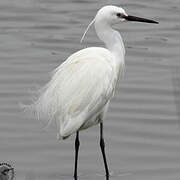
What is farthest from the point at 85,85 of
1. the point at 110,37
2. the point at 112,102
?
the point at 112,102

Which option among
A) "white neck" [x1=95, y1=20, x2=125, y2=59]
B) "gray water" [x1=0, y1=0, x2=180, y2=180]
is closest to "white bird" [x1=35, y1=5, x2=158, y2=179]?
"white neck" [x1=95, y1=20, x2=125, y2=59]

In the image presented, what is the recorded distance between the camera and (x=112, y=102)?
36.1 ft

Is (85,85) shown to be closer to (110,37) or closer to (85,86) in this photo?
(85,86)

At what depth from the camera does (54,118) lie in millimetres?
8688

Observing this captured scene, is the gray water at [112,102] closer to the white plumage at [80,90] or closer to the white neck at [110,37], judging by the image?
the white plumage at [80,90]

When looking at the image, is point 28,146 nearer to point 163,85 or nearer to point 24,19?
point 163,85

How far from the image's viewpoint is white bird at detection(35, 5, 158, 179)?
27.9 feet

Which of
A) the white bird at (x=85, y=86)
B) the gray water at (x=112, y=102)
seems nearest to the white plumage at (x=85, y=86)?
the white bird at (x=85, y=86)

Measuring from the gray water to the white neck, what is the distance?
1072 millimetres

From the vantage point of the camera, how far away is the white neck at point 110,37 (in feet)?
28.9

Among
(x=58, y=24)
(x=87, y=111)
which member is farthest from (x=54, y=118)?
(x=58, y=24)

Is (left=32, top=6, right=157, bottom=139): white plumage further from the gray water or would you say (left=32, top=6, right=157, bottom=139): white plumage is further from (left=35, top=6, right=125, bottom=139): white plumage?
the gray water

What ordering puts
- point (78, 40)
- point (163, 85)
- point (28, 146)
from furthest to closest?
point (78, 40) < point (163, 85) < point (28, 146)

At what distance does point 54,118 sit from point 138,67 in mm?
3988
